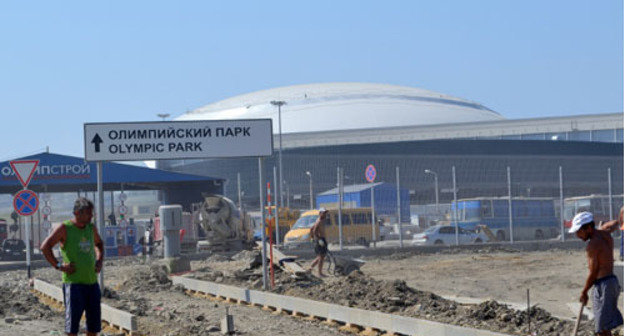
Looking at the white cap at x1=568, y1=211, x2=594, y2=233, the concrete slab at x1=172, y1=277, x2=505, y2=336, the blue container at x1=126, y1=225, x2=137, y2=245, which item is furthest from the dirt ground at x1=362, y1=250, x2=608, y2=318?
the blue container at x1=126, y1=225, x2=137, y2=245

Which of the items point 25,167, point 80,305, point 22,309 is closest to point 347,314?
point 80,305

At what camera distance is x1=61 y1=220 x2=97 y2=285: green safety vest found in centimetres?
1003

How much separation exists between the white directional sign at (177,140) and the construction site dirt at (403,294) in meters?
2.53

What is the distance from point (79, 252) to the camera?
33.0ft

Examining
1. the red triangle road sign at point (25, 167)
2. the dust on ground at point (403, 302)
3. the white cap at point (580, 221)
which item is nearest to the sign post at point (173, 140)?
the dust on ground at point (403, 302)

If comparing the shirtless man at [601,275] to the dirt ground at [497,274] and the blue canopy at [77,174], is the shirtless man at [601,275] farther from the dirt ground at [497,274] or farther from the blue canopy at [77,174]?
the blue canopy at [77,174]

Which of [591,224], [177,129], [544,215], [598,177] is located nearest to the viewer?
[591,224]

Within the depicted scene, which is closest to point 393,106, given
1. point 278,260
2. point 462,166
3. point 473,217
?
point 462,166

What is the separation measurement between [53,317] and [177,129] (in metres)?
4.36

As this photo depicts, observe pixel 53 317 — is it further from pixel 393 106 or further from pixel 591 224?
pixel 393 106

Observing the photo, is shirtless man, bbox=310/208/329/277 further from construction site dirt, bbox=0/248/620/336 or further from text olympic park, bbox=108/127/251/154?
text olympic park, bbox=108/127/251/154

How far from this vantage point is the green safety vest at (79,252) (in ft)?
32.9

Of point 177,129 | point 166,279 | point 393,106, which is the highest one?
point 393,106

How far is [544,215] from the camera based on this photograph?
160ft
